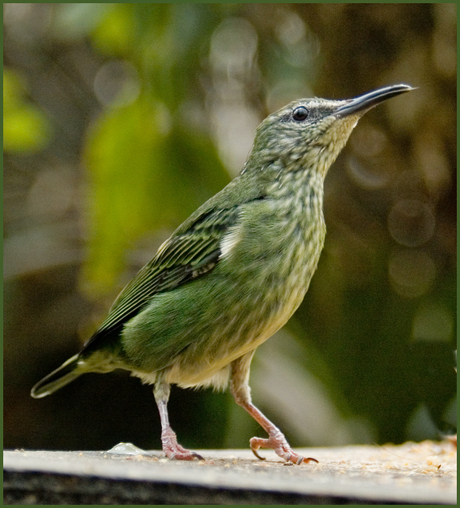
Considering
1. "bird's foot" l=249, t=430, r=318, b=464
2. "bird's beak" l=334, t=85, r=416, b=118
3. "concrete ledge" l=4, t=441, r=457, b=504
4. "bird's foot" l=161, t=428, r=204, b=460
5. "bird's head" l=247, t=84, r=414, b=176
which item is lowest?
"bird's foot" l=249, t=430, r=318, b=464

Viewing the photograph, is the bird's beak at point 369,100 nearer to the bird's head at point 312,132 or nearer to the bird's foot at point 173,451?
the bird's head at point 312,132

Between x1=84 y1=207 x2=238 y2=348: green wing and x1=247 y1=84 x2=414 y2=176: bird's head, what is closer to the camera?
x1=84 y1=207 x2=238 y2=348: green wing

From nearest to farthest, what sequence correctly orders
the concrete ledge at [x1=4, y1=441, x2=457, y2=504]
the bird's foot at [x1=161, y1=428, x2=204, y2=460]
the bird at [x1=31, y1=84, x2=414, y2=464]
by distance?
1. the concrete ledge at [x1=4, y1=441, x2=457, y2=504]
2. the bird's foot at [x1=161, y1=428, x2=204, y2=460]
3. the bird at [x1=31, y1=84, x2=414, y2=464]

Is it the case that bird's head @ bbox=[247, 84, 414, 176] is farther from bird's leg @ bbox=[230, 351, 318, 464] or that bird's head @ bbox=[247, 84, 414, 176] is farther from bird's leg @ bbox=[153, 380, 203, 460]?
bird's leg @ bbox=[153, 380, 203, 460]

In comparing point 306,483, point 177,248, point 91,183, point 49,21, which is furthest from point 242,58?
point 306,483

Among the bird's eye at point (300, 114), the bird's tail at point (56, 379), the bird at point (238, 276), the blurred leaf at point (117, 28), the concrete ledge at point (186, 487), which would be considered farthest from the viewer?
the blurred leaf at point (117, 28)

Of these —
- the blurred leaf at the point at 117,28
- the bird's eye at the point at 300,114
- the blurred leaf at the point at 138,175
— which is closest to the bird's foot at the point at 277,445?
the bird's eye at the point at 300,114

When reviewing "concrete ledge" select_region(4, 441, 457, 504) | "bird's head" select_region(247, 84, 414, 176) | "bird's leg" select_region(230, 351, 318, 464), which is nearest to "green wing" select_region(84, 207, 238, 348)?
"bird's head" select_region(247, 84, 414, 176)

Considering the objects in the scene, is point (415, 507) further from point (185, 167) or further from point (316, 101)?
point (185, 167)

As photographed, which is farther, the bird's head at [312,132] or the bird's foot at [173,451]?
the bird's head at [312,132]
